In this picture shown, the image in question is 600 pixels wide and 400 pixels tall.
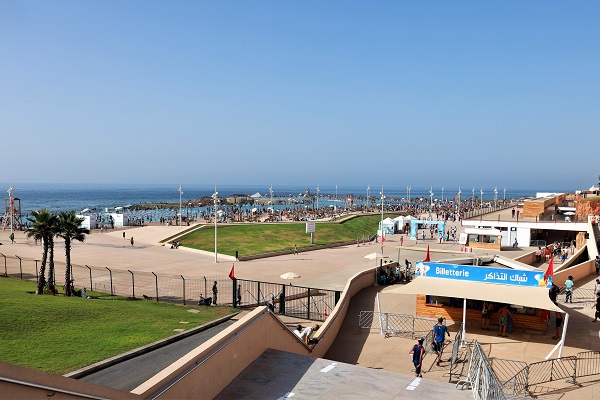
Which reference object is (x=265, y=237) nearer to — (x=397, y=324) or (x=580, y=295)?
(x=580, y=295)

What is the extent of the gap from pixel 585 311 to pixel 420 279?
718cm

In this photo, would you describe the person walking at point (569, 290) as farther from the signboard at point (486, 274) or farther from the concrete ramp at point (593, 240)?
the concrete ramp at point (593, 240)

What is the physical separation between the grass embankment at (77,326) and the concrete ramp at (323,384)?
19.2 feet

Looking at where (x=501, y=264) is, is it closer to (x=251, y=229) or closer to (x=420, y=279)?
(x=420, y=279)

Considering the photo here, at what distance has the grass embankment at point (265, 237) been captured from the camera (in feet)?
138

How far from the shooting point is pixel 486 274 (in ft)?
53.0

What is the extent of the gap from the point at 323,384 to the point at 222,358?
6.36 ft

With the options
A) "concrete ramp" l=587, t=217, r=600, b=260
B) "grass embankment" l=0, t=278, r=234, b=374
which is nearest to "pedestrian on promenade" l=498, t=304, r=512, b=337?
"grass embankment" l=0, t=278, r=234, b=374

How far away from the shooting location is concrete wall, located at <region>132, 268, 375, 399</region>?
22.6 feet

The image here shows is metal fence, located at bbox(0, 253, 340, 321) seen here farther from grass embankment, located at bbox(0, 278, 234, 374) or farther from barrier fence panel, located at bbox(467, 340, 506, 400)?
barrier fence panel, located at bbox(467, 340, 506, 400)

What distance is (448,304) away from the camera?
17.2 metres

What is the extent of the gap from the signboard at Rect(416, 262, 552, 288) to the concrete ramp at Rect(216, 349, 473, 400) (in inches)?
317

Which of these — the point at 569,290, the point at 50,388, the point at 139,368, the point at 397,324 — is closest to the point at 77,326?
the point at 139,368

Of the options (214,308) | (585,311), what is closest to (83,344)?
(214,308)
